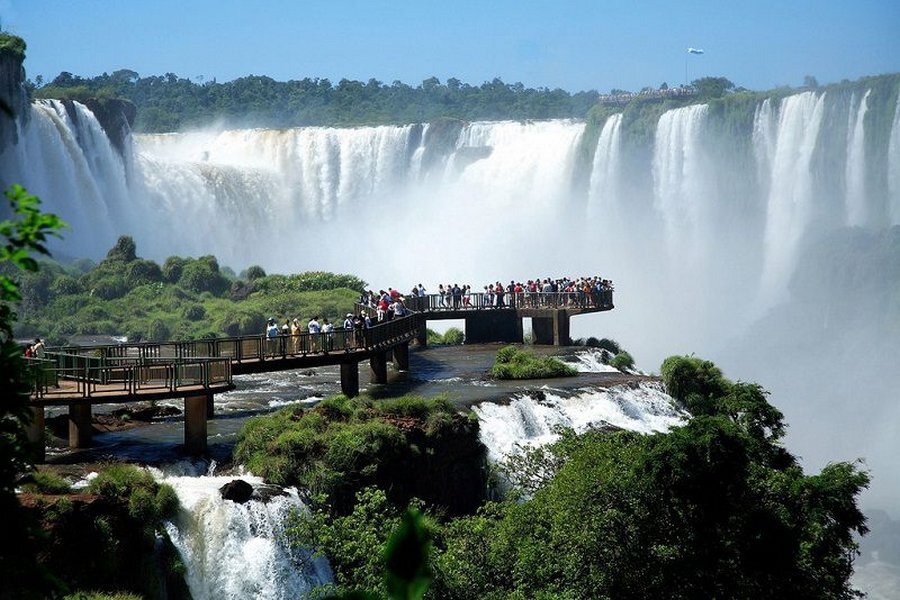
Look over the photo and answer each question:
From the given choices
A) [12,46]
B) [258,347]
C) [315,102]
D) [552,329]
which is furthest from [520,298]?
[315,102]

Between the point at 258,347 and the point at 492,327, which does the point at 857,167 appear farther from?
the point at 258,347

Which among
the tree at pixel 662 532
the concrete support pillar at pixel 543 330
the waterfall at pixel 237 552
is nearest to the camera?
the tree at pixel 662 532

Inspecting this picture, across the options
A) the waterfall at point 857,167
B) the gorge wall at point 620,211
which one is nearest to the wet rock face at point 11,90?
the gorge wall at point 620,211

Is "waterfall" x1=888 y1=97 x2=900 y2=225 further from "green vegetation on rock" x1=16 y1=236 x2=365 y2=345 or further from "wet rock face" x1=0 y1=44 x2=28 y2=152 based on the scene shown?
"wet rock face" x1=0 y1=44 x2=28 y2=152

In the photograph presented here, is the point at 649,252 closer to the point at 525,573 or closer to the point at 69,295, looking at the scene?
the point at 69,295

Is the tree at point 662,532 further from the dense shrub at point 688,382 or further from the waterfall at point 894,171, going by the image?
the waterfall at point 894,171

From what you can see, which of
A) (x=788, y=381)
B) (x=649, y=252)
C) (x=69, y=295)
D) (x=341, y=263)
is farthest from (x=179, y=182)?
(x=788, y=381)

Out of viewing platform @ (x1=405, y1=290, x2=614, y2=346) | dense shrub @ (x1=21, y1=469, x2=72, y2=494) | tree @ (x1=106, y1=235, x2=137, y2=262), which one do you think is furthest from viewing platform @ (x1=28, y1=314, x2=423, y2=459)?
tree @ (x1=106, y1=235, x2=137, y2=262)
